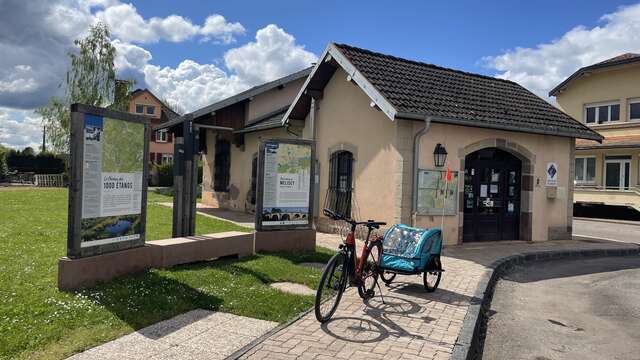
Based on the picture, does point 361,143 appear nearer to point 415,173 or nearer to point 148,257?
point 415,173

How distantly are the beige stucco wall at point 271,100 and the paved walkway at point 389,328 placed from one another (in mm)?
12188

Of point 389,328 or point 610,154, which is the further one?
point 610,154

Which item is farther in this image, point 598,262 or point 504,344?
point 598,262

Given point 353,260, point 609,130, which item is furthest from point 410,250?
point 609,130

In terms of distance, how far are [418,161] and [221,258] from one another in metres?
5.17

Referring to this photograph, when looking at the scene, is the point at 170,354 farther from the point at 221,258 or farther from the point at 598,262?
the point at 598,262

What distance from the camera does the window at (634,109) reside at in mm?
25373

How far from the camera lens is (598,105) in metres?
27.3

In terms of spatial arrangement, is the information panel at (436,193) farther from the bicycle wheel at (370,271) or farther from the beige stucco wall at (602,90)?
the beige stucco wall at (602,90)

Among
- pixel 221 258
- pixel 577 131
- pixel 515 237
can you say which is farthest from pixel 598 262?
pixel 221 258

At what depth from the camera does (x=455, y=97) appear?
12.7 metres

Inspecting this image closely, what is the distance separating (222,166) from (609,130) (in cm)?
2029

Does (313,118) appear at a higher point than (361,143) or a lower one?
higher

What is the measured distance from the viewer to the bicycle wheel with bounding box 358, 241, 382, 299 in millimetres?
6160
